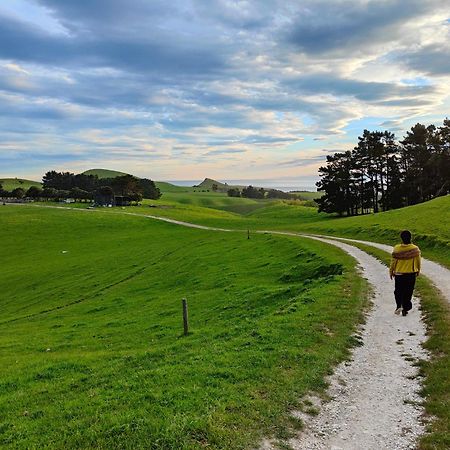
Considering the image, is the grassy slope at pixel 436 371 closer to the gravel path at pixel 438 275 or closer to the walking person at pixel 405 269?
the gravel path at pixel 438 275

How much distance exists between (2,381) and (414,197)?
343 feet

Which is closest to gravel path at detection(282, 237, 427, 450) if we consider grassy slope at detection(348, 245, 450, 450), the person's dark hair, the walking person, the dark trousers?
grassy slope at detection(348, 245, 450, 450)

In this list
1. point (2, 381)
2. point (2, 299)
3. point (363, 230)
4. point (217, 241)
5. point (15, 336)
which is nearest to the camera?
point (2, 381)

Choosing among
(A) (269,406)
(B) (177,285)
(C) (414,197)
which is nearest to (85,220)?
(B) (177,285)

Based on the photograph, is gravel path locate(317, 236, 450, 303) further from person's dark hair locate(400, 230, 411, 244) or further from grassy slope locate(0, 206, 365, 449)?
grassy slope locate(0, 206, 365, 449)

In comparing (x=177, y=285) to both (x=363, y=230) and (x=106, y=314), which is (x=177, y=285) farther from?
(x=363, y=230)

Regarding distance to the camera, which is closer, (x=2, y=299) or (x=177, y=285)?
(x=177, y=285)

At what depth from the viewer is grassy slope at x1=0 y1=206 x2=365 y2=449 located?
8.98 meters

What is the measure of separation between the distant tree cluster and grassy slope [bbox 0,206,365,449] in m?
62.2

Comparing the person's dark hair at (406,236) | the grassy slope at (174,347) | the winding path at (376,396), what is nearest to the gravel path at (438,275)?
the person's dark hair at (406,236)

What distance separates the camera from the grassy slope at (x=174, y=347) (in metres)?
8.98

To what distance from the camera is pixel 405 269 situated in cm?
1670

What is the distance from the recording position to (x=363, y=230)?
53188 mm

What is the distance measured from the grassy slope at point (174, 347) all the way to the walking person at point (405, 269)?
2.18 metres
